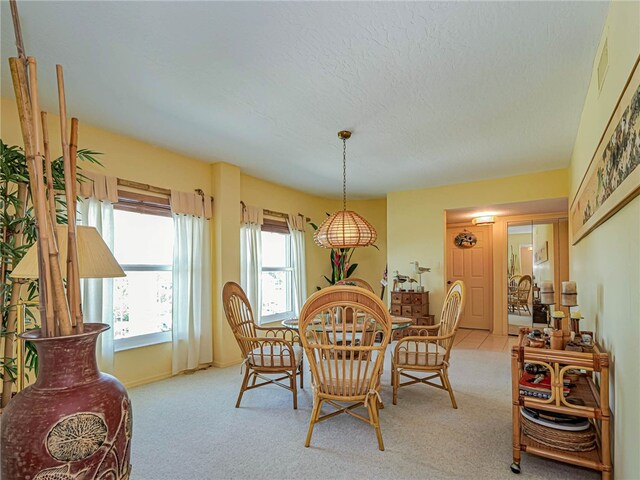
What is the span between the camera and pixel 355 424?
2.62 metres

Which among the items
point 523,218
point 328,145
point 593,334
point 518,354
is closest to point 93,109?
point 328,145

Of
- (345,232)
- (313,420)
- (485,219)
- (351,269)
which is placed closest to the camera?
(313,420)

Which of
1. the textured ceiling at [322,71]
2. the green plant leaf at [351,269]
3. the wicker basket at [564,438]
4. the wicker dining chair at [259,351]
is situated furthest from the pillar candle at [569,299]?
the green plant leaf at [351,269]

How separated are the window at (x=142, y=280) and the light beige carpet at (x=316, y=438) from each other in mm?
582

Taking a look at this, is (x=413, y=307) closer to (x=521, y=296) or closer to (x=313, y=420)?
(x=521, y=296)

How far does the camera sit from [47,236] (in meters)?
1.08

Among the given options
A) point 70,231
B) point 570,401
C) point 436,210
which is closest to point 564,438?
point 570,401

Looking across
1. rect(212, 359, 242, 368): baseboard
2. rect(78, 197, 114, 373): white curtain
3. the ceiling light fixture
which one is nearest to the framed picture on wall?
the ceiling light fixture

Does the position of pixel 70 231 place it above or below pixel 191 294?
above

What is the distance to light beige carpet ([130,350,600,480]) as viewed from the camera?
204 centimetres

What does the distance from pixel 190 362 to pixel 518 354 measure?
10.9 ft

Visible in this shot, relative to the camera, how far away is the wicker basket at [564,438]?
191 cm

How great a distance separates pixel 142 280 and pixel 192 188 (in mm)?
1204

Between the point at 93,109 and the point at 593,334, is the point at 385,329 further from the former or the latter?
the point at 93,109
